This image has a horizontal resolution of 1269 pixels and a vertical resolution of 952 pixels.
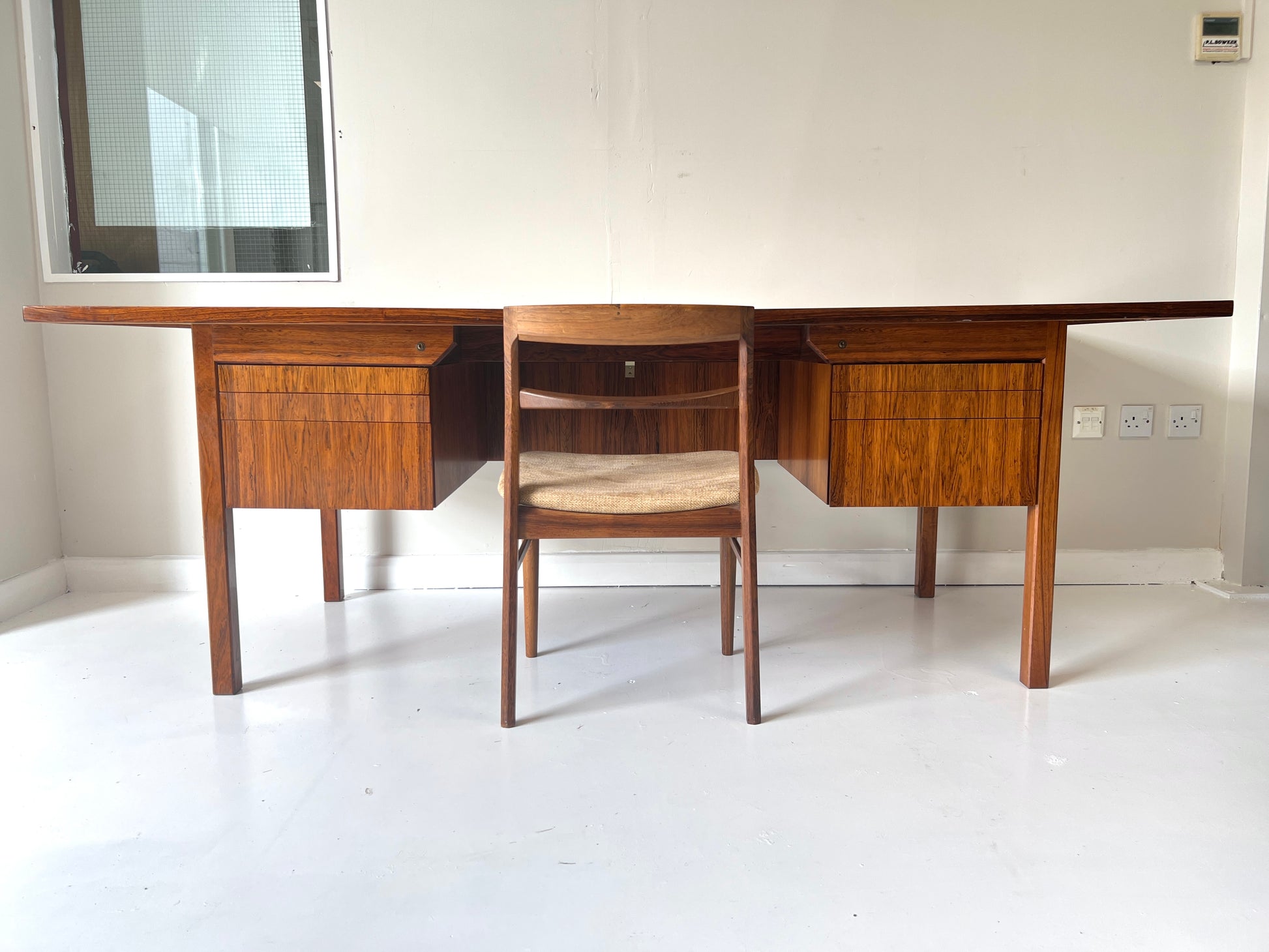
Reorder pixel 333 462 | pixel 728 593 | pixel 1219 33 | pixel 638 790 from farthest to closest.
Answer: pixel 1219 33, pixel 728 593, pixel 333 462, pixel 638 790

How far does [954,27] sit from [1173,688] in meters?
1.75

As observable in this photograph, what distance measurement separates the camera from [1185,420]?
2.40 m

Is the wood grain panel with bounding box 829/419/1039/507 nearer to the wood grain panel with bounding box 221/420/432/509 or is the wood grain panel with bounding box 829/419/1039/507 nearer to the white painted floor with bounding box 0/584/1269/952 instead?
the white painted floor with bounding box 0/584/1269/952

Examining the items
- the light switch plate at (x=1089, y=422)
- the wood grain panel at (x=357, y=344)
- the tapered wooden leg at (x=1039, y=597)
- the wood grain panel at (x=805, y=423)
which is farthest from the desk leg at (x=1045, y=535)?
the wood grain panel at (x=357, y=344)

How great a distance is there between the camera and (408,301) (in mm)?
2354

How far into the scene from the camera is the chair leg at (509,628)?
1.50 m

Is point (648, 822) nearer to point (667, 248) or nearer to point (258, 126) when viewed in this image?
point (667, 248)

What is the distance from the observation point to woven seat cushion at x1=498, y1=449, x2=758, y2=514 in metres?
1.51

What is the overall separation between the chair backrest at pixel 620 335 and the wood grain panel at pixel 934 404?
0.87 feet

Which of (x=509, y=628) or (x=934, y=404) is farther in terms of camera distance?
(x=934, y=404)

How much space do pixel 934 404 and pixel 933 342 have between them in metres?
0.12

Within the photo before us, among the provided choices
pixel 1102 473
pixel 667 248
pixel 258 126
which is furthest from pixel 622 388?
pixel 1102 473

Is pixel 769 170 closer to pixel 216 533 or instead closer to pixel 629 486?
pixel 629 486

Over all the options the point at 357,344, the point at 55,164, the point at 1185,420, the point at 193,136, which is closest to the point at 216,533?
the point at 357,344
